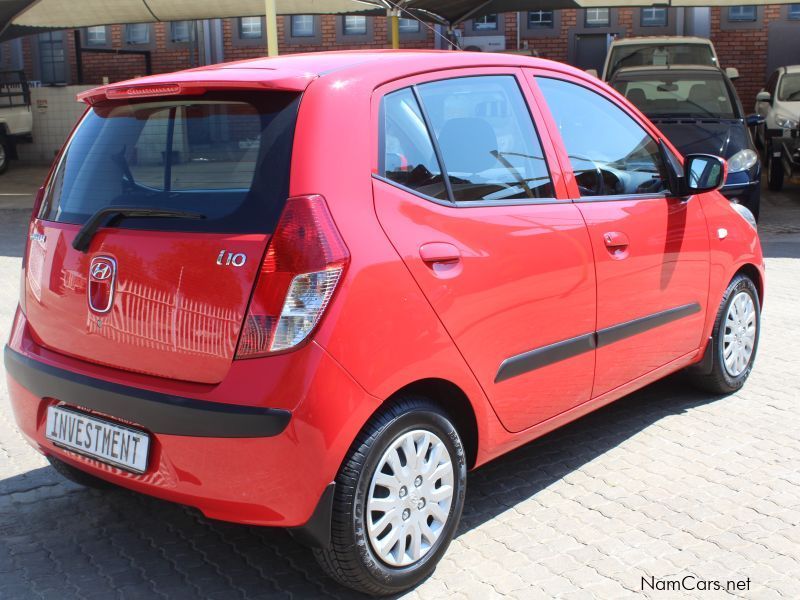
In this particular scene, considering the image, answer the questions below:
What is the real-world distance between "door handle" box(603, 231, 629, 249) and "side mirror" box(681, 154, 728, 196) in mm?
613

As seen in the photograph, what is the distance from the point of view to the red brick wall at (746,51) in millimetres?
20375

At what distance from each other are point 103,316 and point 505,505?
170cm

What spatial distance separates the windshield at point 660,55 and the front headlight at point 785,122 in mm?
1377

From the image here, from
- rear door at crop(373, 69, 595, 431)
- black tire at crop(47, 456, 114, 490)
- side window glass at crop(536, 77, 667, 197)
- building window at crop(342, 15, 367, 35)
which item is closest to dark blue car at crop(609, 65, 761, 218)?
side window glass at crop(536, 77, 667, 197)

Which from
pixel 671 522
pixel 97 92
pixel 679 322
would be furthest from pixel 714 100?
pixel 97 92

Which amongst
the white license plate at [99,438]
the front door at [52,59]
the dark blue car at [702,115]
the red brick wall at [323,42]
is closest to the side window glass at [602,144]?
the white license plate at [99,438]

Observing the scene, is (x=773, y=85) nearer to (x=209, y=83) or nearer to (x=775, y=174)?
(x=775, y=174)

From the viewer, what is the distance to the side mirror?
14.2 feet

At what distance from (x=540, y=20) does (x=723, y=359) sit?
56.9 feet

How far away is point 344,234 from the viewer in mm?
2752

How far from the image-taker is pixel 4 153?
1956 centimetres

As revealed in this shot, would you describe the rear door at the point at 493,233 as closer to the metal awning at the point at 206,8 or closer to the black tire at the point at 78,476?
the black tire at the point at 78,476

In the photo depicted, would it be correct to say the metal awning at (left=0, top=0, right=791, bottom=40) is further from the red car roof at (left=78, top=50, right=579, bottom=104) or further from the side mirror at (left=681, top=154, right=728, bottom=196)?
the red car roof at (left=78, top=50, right=579, bottom=104)

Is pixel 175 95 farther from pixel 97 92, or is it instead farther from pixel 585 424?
pixel 585 424
